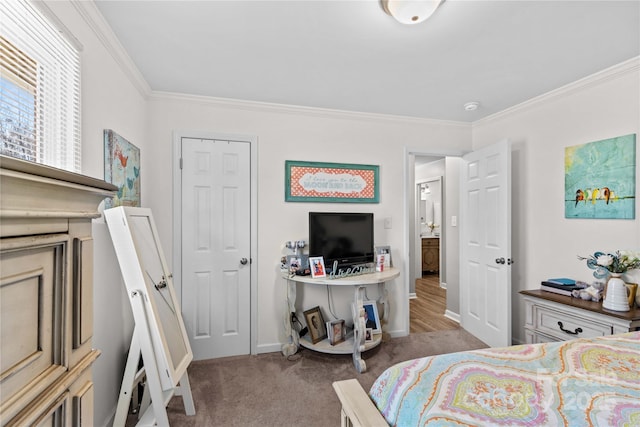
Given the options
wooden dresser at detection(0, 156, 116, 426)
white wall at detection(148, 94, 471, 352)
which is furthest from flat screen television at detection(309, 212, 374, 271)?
wooden dresser at detection(0, 156, 116, 426)

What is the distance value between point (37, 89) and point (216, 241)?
1854 mm

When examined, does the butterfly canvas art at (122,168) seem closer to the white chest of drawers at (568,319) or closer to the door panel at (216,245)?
the door panel at (216,245)

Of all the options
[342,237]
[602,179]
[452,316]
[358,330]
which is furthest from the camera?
[452,316]

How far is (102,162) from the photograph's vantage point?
1843 millimetres

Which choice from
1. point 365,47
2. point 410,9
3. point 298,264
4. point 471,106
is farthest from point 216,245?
point 471,106

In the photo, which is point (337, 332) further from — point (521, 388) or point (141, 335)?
point (521, 388)

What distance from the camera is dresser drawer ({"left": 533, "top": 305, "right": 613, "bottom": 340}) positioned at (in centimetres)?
212

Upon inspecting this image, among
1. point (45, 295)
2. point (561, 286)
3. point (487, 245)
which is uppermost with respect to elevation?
point (45, 295)

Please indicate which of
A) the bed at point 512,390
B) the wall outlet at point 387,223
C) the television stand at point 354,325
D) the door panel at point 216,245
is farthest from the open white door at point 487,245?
the door panel at point 216,245

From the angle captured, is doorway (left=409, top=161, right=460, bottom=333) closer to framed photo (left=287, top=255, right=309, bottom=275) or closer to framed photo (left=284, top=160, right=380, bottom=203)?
framed photo (left=287, top=255, right=309, bottom=275)

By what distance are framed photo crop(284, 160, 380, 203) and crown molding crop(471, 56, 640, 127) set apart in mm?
1515

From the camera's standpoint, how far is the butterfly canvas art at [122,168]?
191cm

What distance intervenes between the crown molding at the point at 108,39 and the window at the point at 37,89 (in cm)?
24

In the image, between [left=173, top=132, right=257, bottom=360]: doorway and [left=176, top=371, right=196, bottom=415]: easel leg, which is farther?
[left=173, top=132, right=257, bottom=360]: doorway
